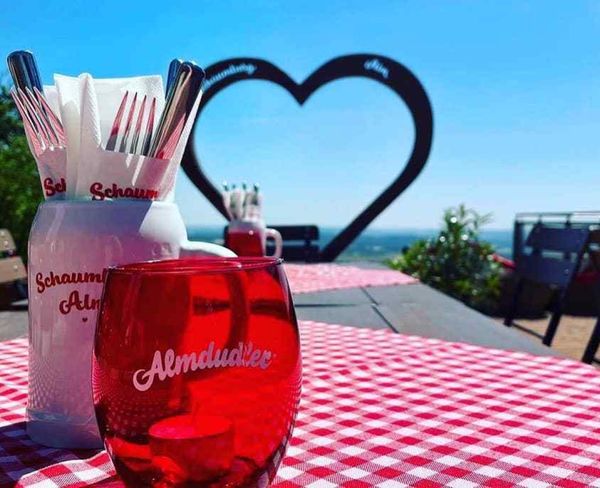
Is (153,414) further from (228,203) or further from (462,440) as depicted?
(228,203)

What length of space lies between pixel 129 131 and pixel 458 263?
18.4 ft

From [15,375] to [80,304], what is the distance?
0.31 meters

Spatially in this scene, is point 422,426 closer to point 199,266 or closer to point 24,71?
point 199,266

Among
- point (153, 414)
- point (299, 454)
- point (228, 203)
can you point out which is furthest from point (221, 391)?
point (228, 203)

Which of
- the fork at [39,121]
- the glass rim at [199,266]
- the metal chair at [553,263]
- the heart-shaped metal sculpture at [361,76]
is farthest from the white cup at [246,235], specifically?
the heart-shaped metal sculpture at [361,76]

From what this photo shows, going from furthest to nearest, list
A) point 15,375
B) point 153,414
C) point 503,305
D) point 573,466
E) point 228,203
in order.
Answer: point 503,305
point 228,203
point 15,375
point 573,466
point 153,414

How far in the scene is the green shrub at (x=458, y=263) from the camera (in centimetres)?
584

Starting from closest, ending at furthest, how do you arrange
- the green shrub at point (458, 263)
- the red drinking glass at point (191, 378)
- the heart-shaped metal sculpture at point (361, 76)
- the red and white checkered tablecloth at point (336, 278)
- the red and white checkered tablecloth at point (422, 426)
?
the red drinking glass at point (191, 378)
the red and white checkered tablecloth at point (422, 426)
the red and white checkered tablecloth at point (336, 278)
the heart-shaped metal sculpture at point (361, 76)
the green shrub at point (458, 263)

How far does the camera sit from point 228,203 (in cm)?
202

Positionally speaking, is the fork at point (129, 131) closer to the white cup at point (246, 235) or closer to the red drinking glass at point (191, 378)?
the red drinking glass at point (191, 378)

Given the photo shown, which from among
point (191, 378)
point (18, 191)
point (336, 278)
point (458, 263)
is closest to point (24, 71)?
point (191, 378)

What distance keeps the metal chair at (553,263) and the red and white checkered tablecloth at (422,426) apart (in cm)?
96

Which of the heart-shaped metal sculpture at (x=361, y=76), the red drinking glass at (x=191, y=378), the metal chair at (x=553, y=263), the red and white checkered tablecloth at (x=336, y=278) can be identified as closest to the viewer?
the red drinking glass at (x=191, y=378)

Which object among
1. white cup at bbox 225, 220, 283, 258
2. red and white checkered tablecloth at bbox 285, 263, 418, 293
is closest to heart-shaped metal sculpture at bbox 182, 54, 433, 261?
red and white checkered tablecloth at bbox 285, 263, 418, 293
